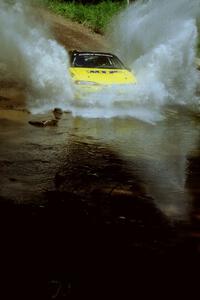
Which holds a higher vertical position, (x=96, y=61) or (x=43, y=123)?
(x=96, y=61)

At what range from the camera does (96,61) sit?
13.0 metres

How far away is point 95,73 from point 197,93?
665cm

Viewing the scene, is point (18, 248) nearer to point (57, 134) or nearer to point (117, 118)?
point (57, 134)

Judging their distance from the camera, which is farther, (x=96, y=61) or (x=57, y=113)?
(x=96, y=61)

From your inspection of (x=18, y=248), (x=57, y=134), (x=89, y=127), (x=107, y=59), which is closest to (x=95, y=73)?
(x=107, y=59)

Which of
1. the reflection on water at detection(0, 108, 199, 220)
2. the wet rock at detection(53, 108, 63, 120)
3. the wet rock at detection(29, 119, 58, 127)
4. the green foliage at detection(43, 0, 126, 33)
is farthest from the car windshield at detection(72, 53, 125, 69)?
the green foliage at detection(43, 0, 126, 33)

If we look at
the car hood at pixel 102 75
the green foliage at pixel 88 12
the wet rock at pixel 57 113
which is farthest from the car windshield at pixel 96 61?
the green foliage at pixel 88 12

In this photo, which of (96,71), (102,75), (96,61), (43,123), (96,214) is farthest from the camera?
(96,61)

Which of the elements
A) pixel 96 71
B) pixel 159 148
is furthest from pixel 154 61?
pixel 159 148

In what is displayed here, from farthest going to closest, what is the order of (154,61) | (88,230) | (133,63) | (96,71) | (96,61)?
(133,63), (154,61), (96,61), (96,71), (88,230)

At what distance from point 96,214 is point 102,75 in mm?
7395

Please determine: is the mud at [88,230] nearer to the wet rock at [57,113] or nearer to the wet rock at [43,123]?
the wet rock at [43,123]

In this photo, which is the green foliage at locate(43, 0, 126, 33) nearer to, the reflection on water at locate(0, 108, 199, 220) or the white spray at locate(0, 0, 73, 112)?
the white spray at locate(0, 0, 73, 112)

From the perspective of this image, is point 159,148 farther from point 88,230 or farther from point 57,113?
point 88,230
